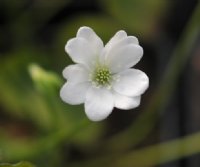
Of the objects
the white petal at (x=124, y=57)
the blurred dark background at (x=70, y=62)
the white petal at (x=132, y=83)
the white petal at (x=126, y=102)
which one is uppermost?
the blurred dark background at (x=70, y=62)

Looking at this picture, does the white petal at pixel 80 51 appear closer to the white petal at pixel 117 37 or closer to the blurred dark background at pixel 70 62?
the white petal at pixel 117 37

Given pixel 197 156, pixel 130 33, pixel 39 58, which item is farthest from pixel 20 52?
pixel 197 156

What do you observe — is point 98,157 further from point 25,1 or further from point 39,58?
point 25,1

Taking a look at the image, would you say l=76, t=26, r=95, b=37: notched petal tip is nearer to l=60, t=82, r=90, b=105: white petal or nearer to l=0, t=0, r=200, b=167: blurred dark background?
l=60, t=82, r=90, b=105: white petal

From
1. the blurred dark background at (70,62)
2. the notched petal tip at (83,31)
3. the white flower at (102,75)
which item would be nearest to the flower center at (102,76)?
the white flower at (102,75)

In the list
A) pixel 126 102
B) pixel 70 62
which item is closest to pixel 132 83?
pixel 126 102

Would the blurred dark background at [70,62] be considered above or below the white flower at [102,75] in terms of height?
above

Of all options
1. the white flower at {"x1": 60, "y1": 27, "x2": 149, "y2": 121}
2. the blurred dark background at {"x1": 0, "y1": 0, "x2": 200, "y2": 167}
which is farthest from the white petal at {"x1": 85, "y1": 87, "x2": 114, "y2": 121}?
the blurred dark background at {"x1": 0, "y1": 0, "x2": 200, "y2": 167}
